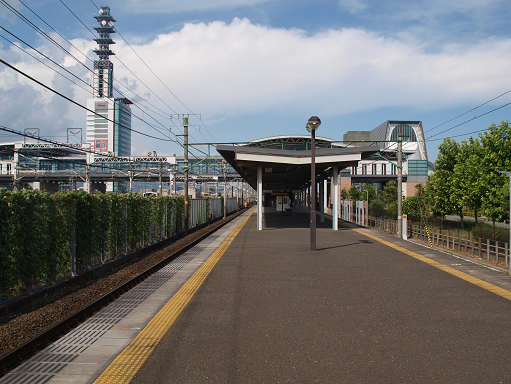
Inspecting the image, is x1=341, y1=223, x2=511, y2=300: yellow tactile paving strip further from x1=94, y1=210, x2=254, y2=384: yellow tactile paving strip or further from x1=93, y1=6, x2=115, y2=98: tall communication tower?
x1=93, y1=6, x2=115, y2=98: tall communication tower

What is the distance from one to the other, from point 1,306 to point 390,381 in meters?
6.39

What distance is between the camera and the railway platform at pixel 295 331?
4.21 m

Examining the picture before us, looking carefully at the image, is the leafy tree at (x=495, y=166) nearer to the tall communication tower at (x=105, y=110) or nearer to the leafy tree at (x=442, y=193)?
the leafy tree at (x=442, y=193)

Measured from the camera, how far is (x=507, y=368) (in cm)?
427

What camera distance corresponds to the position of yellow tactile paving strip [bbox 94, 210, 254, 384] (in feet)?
13.6

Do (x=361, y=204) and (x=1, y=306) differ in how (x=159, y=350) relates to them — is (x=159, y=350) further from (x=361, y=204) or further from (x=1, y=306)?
(x=361, y=204)

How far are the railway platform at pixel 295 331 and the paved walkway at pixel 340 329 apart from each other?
0.02m

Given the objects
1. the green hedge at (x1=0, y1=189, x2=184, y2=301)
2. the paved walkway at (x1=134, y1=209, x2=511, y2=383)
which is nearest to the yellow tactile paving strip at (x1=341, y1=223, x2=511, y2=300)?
the paved walkway at (x1=134, y1=209, x2=511, y2=383)

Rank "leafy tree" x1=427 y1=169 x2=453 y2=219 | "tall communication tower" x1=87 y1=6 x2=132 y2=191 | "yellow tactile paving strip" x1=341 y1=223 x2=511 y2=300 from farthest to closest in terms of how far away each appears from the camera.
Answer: "tall communication tower" x1=87 y1=6 x2=132 y2=191 < "leafy tree" x1=427 y1=169 x2=453 y2=219 < "yellow tactile paving strip" x1=341 y1=223 x2=511 y2=300

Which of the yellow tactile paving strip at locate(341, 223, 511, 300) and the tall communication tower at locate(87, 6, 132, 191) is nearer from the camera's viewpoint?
the yellow tactile paving strip at locate(341, 223, 511, 300)

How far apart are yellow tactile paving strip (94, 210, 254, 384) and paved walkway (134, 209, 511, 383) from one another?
0.13 metres

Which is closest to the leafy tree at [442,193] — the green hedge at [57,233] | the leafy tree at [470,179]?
the leafy tree at [470,179]

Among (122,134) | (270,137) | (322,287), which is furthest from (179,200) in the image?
(122,134)

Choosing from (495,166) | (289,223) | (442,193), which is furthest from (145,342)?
(442,193)
